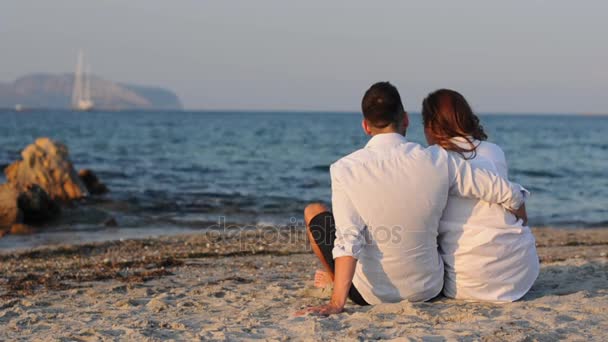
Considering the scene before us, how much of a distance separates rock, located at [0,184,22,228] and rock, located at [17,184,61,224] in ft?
0.36

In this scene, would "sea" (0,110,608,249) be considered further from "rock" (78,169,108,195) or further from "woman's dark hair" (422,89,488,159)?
"woman's dark hair" (422,89,488,159)

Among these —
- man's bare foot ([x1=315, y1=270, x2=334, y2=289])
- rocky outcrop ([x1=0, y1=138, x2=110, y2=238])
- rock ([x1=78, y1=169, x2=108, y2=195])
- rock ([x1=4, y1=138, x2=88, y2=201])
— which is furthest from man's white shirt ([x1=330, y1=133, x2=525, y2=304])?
rock ([x1=78, y1=169, x2=108, y2=195])

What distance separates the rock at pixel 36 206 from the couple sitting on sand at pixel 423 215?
8007 millimetres

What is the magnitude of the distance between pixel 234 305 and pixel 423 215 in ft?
5.53

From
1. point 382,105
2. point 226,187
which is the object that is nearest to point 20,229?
point 226,187

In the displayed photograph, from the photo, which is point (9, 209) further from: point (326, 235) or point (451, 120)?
point (451, 120)

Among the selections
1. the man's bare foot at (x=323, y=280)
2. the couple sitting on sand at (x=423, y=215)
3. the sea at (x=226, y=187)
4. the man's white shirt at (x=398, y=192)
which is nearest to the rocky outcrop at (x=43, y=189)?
the sea at (x=226, y=187)

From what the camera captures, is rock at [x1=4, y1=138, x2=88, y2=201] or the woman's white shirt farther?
rock at [x1=4, y1=138, x2=88, y2=201]

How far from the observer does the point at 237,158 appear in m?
28.1

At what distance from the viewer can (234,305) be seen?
5.05m

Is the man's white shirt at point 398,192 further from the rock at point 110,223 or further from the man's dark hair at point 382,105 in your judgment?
the rock at point 110,223

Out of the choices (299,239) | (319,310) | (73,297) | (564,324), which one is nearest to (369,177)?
(319,310)

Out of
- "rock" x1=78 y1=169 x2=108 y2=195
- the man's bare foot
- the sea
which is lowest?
the sea

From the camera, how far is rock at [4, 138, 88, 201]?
582 inches
